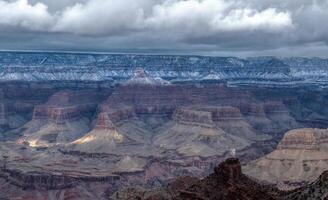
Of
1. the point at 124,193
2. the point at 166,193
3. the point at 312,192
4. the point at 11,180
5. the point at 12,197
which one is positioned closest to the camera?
the point at 312,192

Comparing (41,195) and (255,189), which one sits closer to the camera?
(255,189)

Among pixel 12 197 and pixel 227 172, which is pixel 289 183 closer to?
pixel 12 197

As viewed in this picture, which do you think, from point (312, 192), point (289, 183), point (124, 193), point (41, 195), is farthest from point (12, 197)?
point (312, 192)

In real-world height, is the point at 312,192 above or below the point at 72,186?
above

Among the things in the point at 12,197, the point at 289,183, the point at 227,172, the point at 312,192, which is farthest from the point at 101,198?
the point at 312,192

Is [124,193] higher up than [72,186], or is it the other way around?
[124,193]

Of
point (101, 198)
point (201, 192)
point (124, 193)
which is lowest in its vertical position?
point (101, 198)

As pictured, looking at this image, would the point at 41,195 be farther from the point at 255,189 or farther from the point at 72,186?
the point at 255,189

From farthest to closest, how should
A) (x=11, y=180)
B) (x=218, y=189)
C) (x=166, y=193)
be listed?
(x=11, y=180)
(x=166, y=193)
(x=218, y=189)

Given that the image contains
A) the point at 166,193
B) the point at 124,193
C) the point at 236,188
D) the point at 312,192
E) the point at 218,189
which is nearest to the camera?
the point at 312,192
